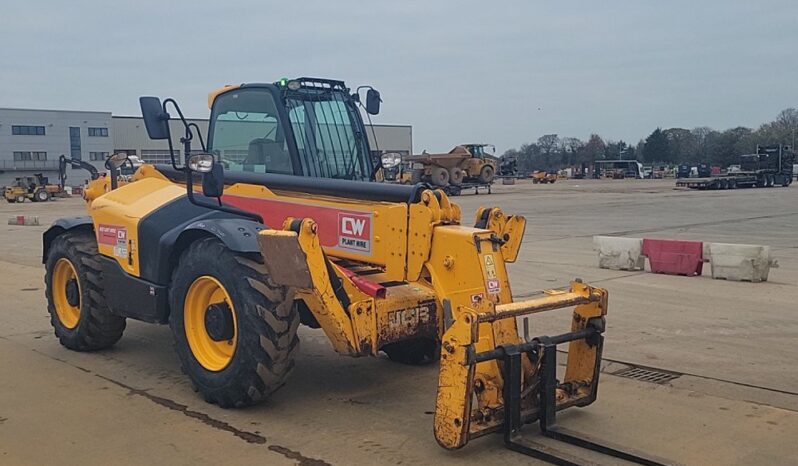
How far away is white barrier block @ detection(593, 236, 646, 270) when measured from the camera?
41.4ft

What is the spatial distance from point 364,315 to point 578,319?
1.43 meters

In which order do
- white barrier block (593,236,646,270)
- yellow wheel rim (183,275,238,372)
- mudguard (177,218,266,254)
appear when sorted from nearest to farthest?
mudguard (177,218,266,254), yellow wheel rim (183,275,238,372), white barrier block (593,236,646,270)

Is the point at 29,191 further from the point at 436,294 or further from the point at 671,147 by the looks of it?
the point at 671,147

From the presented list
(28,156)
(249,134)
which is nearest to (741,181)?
(249,134)

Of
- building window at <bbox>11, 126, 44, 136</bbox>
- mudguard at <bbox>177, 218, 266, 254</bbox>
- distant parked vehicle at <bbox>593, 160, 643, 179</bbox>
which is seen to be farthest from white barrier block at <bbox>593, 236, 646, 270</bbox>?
building window at <bbox>11, 126, 44, 136</bbox>

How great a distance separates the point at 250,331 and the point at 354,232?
1006mm

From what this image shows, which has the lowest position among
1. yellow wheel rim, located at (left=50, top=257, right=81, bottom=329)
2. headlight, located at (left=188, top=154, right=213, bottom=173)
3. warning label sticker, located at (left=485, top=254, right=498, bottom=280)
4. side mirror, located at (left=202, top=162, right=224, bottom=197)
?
yellow wheel rim, located at (left=50, top=257, right=81, bottom=329)

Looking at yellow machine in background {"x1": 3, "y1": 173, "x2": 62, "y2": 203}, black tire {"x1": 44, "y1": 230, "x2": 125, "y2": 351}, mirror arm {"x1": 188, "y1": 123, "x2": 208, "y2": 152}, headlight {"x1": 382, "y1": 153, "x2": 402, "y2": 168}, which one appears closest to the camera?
mirror arm {"x1": 188, "y1": 123, "x2": 208, "y2": 152}

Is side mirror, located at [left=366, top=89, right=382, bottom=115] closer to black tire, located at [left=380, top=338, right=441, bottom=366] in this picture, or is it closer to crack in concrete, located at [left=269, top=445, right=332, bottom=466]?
black tire, located at [left=380, top=338, right=441, bottom=366]

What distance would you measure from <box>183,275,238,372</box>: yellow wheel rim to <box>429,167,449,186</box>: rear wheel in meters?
39.1

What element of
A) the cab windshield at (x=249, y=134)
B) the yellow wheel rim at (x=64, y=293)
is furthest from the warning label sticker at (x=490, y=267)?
the yellow wheel rim at (x=64, y=293)

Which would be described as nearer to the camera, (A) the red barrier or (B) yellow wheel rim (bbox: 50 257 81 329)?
(B) yellow wheel rim (bbox: 50 257 81 329)

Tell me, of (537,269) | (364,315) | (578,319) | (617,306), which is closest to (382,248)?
(364,315)

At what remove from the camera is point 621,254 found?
12781 mm
